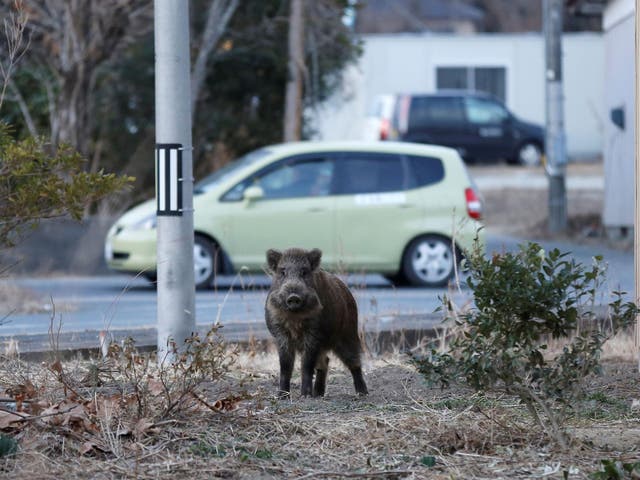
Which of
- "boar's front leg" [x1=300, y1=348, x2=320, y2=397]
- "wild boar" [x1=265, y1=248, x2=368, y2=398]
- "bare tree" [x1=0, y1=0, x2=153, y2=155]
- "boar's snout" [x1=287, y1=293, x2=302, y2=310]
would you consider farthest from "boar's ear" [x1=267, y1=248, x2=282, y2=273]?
"bare tree" [x1=0, y1=0, x2=153, y2=155]

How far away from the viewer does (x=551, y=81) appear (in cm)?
1969

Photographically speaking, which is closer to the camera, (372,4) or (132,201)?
(132,201)

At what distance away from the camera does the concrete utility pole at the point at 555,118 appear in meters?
19.6

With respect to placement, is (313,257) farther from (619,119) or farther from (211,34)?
(211,34)

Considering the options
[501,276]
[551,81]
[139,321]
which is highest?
[551,81]

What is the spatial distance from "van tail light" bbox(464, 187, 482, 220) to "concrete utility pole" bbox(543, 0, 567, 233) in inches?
213

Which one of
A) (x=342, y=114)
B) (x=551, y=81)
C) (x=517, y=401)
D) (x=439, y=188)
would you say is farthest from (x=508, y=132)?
(x=517, y=401)

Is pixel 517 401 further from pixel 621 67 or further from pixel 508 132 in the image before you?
pixel 508 132

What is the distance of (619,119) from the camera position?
59.0ft

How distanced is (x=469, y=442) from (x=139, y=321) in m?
6.18

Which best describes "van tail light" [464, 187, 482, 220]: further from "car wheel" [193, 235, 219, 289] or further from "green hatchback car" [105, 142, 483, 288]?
"car wheel" [193, 235, 219, 289]

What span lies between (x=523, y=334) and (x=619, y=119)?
13.0 metres

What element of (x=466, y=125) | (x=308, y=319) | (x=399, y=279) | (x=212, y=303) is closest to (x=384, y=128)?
(x=466, y=125)

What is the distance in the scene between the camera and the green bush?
5.41m
